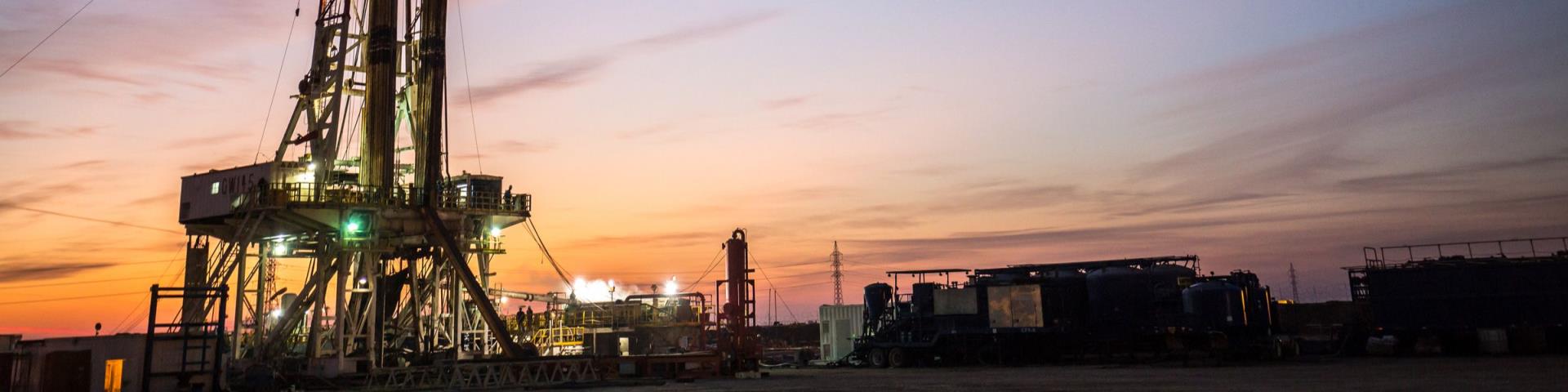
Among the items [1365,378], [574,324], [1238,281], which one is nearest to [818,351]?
[574,324]

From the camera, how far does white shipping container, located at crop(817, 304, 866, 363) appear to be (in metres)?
58.3

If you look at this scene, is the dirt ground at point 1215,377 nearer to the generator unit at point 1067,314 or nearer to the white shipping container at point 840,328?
the generator unit at point 1067,314

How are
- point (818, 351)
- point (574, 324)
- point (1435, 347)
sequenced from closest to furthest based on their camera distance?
1. point (1435, 347)
2. point (574, 324)
3. point (818, 351)

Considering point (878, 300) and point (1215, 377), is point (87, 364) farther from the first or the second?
point (1215, 377)

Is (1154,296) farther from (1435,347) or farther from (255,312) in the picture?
(255,312)

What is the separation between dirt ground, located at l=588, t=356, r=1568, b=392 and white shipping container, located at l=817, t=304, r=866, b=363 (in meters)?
16.2

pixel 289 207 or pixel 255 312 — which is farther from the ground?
pixel 289 207

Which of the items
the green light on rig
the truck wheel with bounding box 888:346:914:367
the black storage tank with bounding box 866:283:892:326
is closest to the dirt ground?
the truck wheel with bounding box 888:346:914:367

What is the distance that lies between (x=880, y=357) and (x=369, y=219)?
70.3 ft

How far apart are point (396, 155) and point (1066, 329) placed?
2920 cm

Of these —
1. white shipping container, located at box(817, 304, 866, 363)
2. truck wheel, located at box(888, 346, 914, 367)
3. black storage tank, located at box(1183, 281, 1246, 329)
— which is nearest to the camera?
black storage tank, located at box(1183, 281, 1246, 329)

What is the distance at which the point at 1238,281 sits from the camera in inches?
1641

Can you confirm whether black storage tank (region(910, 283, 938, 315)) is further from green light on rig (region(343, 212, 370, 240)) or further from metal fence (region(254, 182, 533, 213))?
green light on rig (region(343, 212, 370, 240))

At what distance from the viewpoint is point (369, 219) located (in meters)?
42.3
